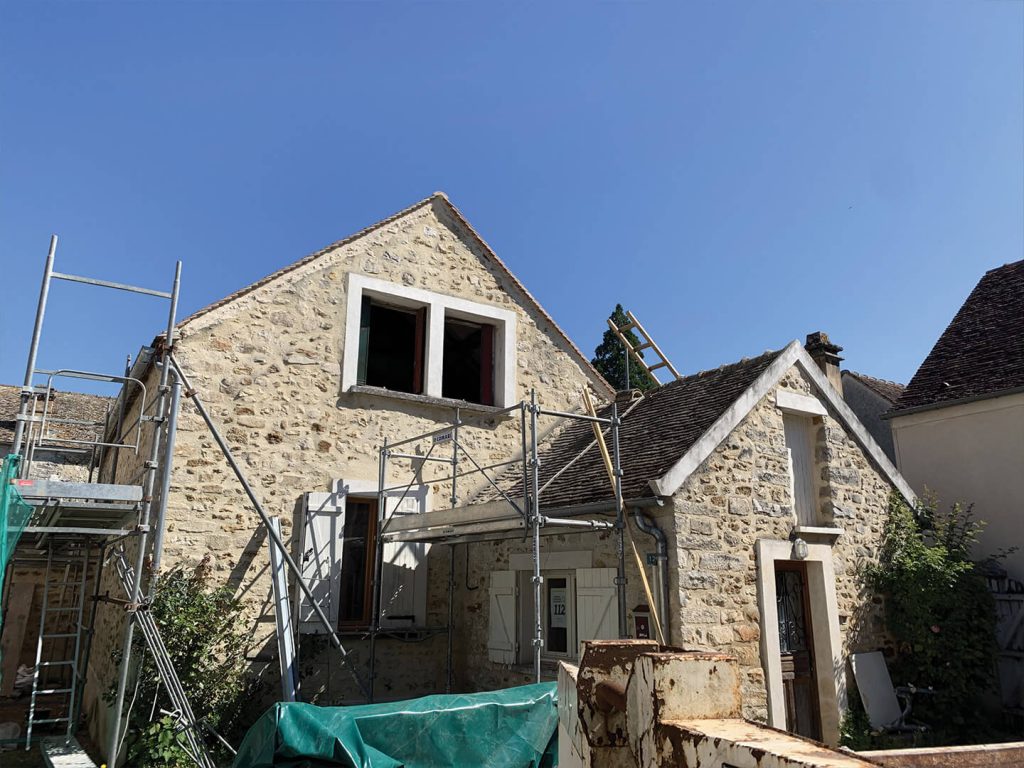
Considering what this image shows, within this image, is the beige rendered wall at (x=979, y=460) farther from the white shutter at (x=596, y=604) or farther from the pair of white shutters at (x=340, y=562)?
the pair of white shutters at (x=340, y=562)

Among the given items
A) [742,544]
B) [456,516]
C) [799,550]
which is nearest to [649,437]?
[742,544]

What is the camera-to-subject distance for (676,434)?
8500 mm

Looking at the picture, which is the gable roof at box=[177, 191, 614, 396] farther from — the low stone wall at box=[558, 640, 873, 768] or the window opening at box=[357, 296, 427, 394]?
the low stone wall at box=[558, 640, 873, 768]

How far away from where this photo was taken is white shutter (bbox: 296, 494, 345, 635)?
884 centimetres

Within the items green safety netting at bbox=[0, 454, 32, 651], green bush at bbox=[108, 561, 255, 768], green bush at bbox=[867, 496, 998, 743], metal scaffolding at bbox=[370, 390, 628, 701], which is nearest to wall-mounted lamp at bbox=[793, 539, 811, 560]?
green bush at bbox=[867, 496, 998, 743]

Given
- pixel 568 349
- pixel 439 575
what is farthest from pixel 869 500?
pixel 439 575

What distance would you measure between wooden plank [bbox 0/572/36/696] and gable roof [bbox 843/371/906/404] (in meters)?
17.7

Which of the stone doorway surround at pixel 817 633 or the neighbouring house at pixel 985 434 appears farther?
the neighbouring house at pixel 985 434

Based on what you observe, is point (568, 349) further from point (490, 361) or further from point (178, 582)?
point (178, 582)

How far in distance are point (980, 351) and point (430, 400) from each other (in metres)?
9.74

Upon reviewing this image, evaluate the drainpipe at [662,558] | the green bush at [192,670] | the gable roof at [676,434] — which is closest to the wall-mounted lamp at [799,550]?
the gable roof at [676,434]

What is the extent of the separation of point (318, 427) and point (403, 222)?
3.33 metres

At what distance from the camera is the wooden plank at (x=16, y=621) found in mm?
13923

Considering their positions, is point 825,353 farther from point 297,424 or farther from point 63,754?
point 63,754
